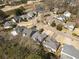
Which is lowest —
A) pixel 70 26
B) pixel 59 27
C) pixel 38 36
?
pixel 59 27

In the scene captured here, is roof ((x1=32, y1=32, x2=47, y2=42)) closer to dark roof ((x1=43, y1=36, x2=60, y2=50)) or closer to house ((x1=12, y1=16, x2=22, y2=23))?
dark roof ((x1=43, y1=36, x2=60, y2=50))

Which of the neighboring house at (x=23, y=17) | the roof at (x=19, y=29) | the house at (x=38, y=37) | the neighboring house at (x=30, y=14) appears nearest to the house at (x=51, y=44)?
the house at (x=38, y=37)

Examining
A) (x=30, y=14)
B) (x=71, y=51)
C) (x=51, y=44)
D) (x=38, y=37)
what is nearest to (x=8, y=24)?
(x=30, y=14)

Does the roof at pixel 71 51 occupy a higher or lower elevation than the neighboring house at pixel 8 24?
higher

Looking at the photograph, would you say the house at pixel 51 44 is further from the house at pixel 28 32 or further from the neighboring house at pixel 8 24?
the neighboring house at pixel 8 24

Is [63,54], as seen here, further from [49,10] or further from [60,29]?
[49,10]

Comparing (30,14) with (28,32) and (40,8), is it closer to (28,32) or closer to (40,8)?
(40,8)
